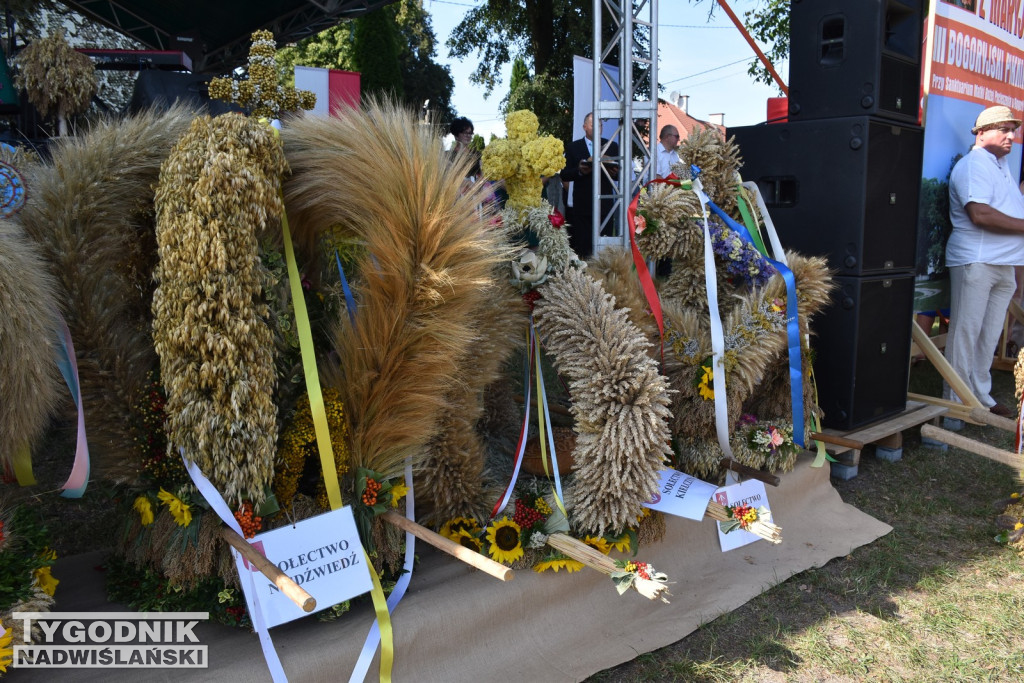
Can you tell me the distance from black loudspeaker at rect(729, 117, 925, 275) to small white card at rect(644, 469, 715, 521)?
179 centimetres

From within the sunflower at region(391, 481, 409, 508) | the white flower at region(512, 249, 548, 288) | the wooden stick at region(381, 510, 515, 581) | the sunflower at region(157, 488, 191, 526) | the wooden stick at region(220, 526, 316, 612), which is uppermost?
the white flower at region(512, 249, 548, 288)

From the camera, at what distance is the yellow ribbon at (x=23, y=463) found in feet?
5.36

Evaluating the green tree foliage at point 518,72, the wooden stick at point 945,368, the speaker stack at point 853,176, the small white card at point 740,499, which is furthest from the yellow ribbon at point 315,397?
the green tree foliage at point 518,72

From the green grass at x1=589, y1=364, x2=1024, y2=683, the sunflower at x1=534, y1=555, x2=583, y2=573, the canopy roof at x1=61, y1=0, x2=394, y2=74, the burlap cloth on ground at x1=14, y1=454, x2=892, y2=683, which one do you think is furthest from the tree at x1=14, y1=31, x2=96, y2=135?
the canopy roof at x1=61, y1=0, x2=394, y2=74

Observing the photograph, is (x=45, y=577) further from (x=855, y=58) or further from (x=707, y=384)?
(x=855, y=58)

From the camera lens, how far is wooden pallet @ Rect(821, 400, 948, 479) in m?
3.42

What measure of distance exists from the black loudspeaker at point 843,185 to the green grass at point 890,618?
4.11 feet

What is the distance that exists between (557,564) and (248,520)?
3.02 feet

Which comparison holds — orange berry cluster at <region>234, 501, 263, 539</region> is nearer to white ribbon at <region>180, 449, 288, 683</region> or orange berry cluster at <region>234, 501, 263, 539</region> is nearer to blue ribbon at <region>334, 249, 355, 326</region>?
white ribbon at <region>180, 449, 288, 683</region>

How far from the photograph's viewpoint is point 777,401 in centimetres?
314

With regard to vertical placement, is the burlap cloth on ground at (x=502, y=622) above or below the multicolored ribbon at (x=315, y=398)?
below

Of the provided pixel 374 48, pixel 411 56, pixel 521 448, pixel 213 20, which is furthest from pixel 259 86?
pixel 411 56

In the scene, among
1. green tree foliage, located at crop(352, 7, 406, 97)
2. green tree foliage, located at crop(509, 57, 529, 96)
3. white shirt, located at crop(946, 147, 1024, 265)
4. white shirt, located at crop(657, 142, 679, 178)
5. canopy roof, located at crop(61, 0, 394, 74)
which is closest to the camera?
white shirt, located at crop(946, 147, 1024, 265)

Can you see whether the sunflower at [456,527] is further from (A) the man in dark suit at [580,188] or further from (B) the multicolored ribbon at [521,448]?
(A) the man in dark suit at [580,188]
